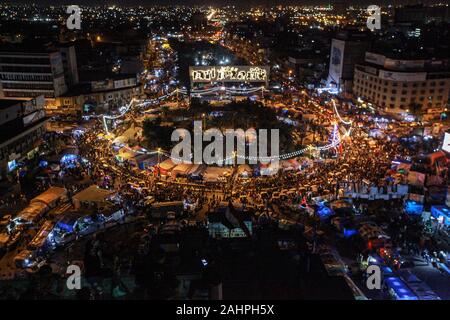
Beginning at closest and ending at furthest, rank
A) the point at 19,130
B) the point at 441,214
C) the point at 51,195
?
1. the point at 441,214
2. the point at 51,195
3. the point at 19,130

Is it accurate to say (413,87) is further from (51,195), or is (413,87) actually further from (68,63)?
(68,63)

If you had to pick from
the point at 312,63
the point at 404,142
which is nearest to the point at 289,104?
the point at 404,142

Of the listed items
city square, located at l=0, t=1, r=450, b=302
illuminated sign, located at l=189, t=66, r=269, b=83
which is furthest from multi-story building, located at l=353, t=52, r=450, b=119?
illuminated sign, located at l=189, t=66, r=269, b=83

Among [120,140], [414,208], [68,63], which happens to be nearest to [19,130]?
[120,140]

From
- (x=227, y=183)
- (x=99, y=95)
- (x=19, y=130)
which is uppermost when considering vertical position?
(x=19, y=130)

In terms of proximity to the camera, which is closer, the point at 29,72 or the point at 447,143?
the point at 447,143

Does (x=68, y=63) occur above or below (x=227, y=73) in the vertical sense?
above

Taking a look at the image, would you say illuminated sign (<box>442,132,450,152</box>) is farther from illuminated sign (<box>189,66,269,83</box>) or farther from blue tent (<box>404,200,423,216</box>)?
illuminated sign (<box>189,66,269,83</box>)
